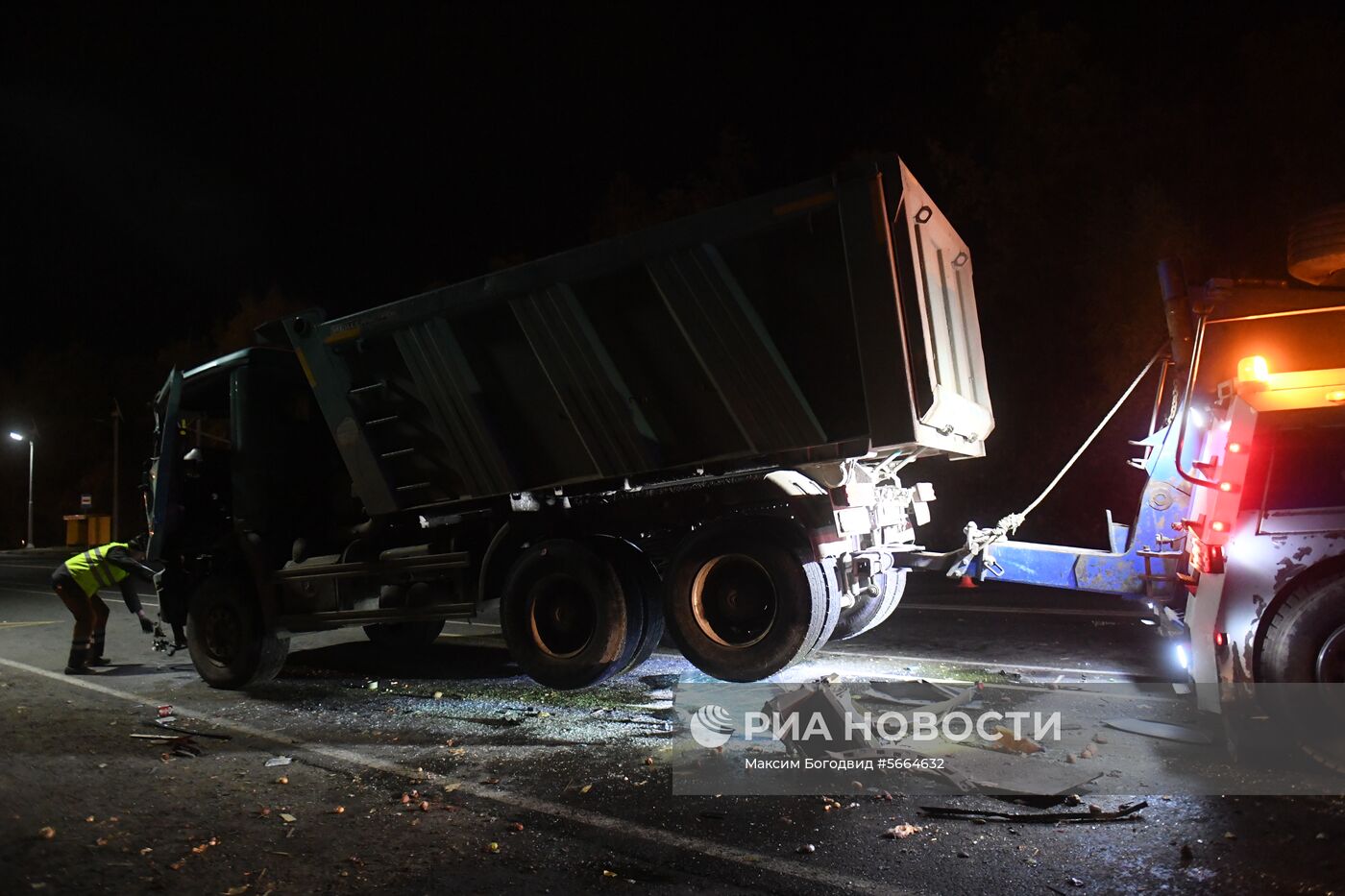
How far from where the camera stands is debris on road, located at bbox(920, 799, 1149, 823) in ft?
12.7

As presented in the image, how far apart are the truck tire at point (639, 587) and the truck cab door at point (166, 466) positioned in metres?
3.92

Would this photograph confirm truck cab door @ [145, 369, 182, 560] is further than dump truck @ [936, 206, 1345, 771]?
Yes

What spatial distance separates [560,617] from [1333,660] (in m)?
4.07

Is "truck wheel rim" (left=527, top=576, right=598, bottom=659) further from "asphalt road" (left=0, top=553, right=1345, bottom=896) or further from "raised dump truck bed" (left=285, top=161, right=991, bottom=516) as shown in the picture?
"raised dump truck bed" (left=285, top=161, right=991, bottom=516)

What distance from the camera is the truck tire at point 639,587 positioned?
5.95m

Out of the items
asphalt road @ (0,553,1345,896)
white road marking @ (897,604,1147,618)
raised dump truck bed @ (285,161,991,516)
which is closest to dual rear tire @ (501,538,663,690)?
asphalt road @ (0,553,1345,896)

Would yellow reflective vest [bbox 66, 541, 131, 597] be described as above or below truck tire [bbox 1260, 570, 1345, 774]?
above

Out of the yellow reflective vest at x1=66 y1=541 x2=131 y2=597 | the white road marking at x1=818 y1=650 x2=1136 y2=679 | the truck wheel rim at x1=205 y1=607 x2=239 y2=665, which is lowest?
the white road marking at x1=818 y1=650 x2=1136 y2=679

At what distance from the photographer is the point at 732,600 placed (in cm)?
556

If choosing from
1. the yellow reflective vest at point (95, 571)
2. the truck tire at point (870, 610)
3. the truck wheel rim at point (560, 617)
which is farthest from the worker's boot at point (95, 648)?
the truck tire at point (870, 610)

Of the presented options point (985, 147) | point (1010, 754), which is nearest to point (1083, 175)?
point (985, 147)

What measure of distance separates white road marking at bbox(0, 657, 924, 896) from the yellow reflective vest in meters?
2.63

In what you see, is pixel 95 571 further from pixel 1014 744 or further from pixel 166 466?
pixel 1014 744

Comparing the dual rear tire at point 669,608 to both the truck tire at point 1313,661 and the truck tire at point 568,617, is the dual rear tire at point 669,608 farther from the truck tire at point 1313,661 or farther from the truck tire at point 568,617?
the truck tire at point 1313,661
